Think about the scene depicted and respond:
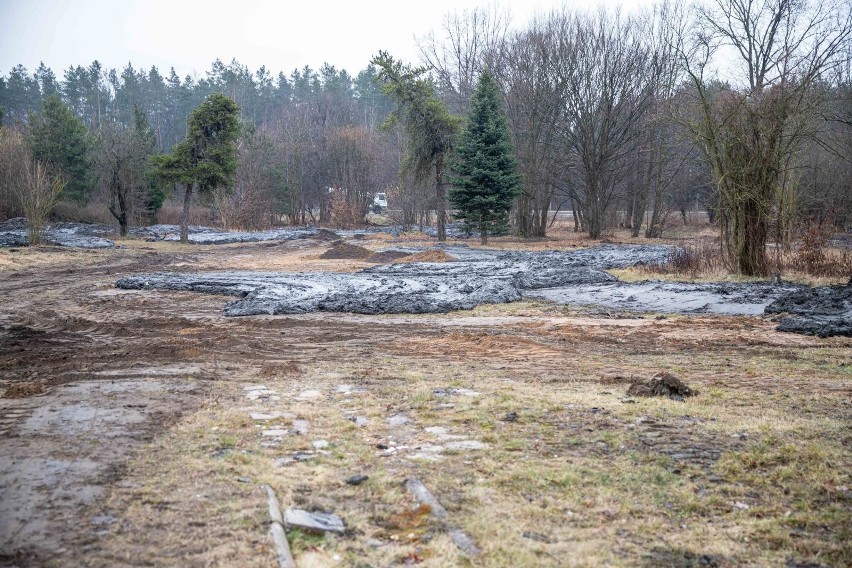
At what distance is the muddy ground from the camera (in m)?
3.49

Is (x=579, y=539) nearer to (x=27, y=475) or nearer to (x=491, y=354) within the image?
(x=27, y=475)

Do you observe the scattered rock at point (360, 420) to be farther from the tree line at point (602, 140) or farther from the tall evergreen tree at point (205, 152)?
the tall evergreen tree at point (205, 152)

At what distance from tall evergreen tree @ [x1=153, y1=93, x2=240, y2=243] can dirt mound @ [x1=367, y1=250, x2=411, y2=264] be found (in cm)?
1202

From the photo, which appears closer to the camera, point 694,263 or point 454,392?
point 454,392

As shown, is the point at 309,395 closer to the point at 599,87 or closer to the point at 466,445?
the point at 466,445

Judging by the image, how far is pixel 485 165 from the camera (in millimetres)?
31031

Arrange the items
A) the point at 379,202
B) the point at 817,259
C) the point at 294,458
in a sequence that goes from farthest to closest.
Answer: the point at 379,202 → the point at 817,259 → the point at 294,458

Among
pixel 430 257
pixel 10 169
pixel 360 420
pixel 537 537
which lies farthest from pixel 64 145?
pixel 537 537

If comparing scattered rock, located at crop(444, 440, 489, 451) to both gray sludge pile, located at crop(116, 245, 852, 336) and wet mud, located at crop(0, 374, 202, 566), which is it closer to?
wet mud, located at crop(0, 374, 202, 566)

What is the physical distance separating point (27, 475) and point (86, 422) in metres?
1.28

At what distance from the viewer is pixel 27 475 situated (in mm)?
4242

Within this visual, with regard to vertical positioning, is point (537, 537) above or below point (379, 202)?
below

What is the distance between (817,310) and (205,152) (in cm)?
2881

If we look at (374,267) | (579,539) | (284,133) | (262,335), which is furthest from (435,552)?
(284,133)
